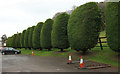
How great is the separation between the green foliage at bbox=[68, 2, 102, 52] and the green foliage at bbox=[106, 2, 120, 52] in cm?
249

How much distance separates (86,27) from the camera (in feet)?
42.8

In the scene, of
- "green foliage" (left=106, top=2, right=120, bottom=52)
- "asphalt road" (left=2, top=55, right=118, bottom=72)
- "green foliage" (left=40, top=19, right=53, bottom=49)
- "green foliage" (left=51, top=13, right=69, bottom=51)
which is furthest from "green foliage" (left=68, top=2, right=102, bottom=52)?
"green foliage" (left=40, top=19, right=53, bottom=49)

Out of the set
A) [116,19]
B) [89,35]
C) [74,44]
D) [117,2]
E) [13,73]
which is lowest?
[13,73]

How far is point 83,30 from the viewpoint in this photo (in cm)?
1320

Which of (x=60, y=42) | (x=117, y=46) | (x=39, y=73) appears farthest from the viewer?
(x=60, y=42)

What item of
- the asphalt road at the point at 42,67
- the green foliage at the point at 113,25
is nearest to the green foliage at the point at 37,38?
the asphalt road at the point at 42,67

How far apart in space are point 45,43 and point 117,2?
16.7m

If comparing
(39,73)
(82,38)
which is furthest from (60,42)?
Answer: (39,73)

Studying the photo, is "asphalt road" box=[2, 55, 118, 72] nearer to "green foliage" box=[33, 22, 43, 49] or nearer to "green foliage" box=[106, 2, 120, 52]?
"green foliage" box=[106, 2, 120, 52]

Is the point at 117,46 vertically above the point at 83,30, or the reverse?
the point at 83,30

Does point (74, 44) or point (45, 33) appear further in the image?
point (45, 33)

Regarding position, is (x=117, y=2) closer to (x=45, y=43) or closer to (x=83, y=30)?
(x=83, y=30)

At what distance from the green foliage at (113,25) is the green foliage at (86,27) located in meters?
2.49

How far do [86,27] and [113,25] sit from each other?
359 centimetres
